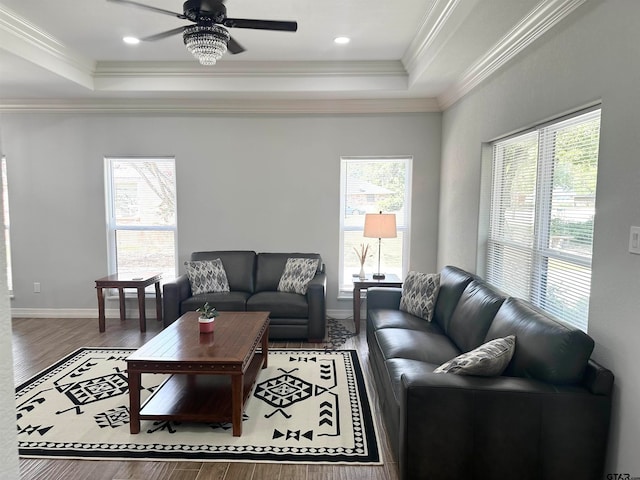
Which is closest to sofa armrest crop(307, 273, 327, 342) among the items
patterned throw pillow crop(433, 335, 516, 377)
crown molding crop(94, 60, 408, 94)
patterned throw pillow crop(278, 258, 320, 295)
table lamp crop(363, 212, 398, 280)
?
patterned throw pillow crop(278, 258, 320, 295)

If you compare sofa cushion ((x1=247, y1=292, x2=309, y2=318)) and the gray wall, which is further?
the gray wall

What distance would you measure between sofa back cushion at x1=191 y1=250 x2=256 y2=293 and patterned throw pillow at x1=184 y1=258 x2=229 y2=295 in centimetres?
11

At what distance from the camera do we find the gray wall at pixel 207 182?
5.23 metres

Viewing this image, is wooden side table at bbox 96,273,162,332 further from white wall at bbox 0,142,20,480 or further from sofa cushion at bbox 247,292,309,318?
white wall at bbox 0,142,20,480

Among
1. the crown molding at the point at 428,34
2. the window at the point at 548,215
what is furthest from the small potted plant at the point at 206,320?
the crown molding at the point at 428,34

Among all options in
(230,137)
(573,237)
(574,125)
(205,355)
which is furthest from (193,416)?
(230,137)

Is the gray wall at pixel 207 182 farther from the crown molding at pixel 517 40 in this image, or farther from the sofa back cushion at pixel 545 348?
the sofa back cushion at pixel 545 348

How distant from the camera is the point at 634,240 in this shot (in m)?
1.92

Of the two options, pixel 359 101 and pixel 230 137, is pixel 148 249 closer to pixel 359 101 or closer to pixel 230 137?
pixel 230 137

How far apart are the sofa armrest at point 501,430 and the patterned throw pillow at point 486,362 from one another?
0.33 feet

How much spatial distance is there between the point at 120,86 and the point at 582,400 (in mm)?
4909

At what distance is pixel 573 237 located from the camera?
8.32ft

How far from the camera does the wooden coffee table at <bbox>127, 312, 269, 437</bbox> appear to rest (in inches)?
107

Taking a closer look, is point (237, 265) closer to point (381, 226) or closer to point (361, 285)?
point (361, 285)
